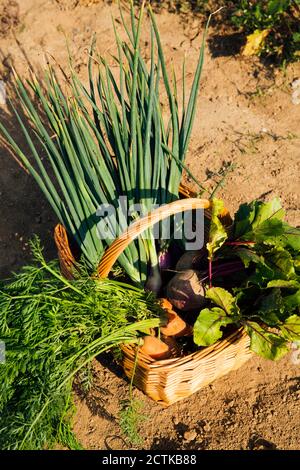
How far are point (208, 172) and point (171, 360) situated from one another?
1.11 m

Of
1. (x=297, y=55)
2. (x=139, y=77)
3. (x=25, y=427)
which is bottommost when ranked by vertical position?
(x=25, y=427)

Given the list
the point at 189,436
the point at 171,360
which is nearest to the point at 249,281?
the point at 171,360

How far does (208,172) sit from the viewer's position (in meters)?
2.48

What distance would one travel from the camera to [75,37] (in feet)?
9.82

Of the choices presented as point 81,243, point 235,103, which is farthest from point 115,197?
point 235,103

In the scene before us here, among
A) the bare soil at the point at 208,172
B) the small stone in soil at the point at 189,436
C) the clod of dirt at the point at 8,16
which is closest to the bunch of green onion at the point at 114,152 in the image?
the bare soil at the point at 208,172

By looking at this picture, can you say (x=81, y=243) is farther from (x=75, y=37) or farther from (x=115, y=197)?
(x=75, y=37)

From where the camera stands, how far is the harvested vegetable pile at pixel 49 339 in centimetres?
148

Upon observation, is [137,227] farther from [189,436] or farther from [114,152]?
[189,436]

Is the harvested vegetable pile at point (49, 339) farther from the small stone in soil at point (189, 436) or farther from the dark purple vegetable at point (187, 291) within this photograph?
the small stone in soil at point (189, 436)

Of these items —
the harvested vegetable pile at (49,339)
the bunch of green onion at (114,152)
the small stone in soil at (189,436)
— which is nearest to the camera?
the harvested vegetable pile at (49,339)

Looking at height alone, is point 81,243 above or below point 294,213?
above

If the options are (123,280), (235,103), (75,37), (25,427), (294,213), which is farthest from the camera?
(75,37)
